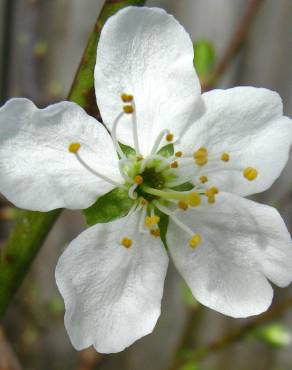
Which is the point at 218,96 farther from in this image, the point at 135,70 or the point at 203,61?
the point at 203,61

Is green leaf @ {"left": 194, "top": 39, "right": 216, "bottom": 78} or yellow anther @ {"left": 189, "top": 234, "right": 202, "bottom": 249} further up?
green leaf @ {"left": 194, "top": 39, "right": 216, "bottom": 78}

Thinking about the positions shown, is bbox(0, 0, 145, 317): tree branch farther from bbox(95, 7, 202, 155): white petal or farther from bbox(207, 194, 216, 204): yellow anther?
bbox(207, 194, 216, 204): yellow anther

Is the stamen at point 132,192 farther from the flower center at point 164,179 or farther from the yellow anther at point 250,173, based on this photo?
the yellow anther at point 250,173

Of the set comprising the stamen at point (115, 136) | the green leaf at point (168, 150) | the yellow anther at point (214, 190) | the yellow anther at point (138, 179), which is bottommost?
the yellow anther at point (214, 190)

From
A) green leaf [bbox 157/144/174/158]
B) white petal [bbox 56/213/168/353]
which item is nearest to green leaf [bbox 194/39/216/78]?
green leaf [bbox 157/144/174/158]

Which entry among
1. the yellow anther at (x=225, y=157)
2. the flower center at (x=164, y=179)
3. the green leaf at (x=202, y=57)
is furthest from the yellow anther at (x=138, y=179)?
the green leaf at (x=202, y=57)
